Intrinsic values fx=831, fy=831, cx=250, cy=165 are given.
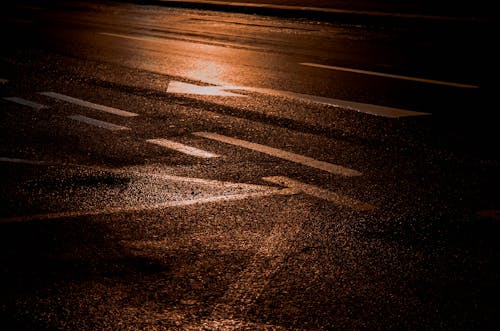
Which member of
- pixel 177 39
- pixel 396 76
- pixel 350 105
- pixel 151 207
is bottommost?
pixel 177 39

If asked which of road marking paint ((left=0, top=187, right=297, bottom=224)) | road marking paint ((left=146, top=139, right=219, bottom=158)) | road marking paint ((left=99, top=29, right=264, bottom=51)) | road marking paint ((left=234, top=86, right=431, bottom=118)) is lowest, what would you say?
road marking paint ((left=99, top=29, right=264, bottom=51))

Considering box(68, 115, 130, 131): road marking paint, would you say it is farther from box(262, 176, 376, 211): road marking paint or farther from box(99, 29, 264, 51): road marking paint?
box(99, 29, 264, 51): road marking paint

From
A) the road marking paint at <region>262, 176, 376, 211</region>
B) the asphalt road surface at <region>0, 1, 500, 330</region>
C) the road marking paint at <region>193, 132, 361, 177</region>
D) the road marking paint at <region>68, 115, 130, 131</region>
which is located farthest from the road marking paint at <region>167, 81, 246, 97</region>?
the road marking paint at <region>262, 176, 376, 211</region>

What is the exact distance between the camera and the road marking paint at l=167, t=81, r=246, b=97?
35.2ft

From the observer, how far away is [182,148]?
7707 millimetres

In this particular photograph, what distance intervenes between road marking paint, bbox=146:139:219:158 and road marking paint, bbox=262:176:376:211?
94 cm

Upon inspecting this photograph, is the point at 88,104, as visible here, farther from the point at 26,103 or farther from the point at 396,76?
the point at 396,76

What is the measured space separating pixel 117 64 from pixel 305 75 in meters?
3.13

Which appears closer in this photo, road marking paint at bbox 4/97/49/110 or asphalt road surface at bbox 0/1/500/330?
asphalt road surface at bbox 0/1/500/330

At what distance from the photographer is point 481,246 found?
5.21 meters

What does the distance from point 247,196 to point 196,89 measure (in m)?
5.04

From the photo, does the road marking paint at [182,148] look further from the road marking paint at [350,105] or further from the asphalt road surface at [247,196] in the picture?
the road marking paint at [350,105]

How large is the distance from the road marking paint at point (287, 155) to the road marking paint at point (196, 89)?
244cm

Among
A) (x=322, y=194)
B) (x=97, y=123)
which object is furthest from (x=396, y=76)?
(x=322, y=194)
